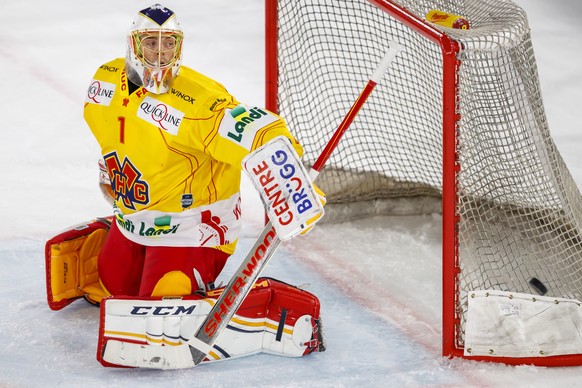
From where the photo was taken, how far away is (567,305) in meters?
3.11

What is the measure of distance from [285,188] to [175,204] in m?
0.49

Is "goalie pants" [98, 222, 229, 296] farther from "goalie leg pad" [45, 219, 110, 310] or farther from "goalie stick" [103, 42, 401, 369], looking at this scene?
"goalie stick" [103, 42, 401, 369]

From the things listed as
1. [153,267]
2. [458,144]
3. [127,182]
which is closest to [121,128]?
[127,182]

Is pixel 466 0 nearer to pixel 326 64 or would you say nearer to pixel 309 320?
pixel 326 64

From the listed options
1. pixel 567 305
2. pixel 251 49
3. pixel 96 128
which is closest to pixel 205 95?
pixel 96 128

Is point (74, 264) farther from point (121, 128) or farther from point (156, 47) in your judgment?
point (156, 47)

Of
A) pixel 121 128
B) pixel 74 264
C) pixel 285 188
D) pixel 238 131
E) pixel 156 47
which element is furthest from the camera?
pixel 74 264

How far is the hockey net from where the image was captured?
3.01 m

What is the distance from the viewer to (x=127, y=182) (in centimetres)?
315

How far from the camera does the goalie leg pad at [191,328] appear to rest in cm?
300

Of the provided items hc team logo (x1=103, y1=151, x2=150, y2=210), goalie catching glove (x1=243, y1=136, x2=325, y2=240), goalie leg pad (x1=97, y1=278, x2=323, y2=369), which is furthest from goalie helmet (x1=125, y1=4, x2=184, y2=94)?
goalie leg pad (x1=97, y1=278, x2=323, y2=369)

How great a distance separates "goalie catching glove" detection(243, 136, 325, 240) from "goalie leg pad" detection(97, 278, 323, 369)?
38cm

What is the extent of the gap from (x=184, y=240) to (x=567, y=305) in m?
1.00

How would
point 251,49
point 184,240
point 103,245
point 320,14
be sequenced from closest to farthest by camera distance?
point 184,240 < point 103,245 < point 320,14 < point 251,49
